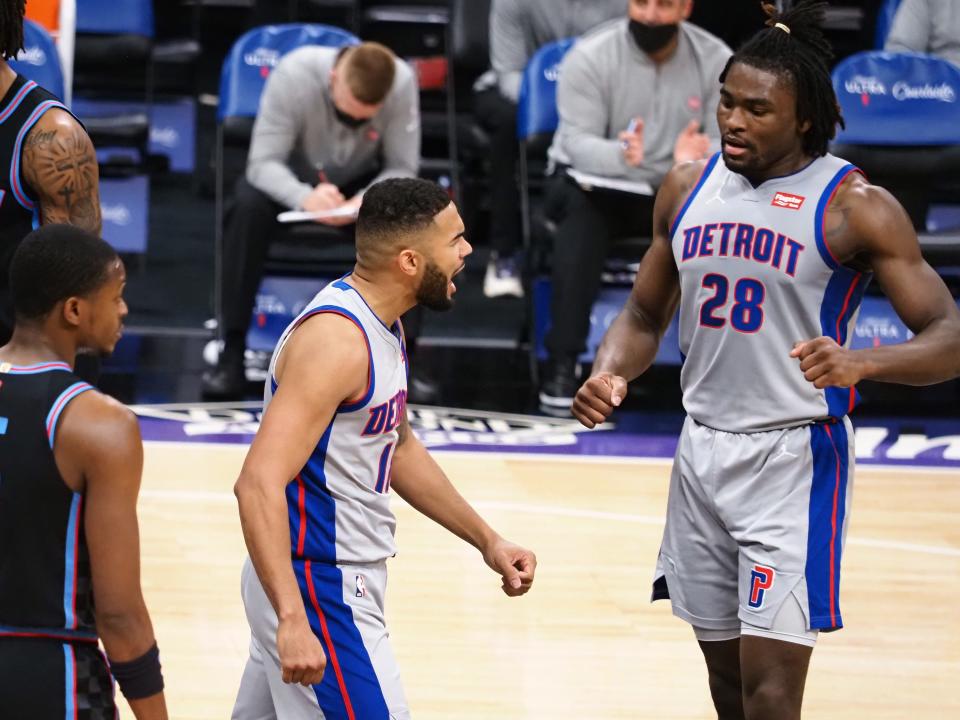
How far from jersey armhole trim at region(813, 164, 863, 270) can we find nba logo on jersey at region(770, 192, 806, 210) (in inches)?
1.6

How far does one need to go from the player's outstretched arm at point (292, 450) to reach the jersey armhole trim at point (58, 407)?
36 centimetres

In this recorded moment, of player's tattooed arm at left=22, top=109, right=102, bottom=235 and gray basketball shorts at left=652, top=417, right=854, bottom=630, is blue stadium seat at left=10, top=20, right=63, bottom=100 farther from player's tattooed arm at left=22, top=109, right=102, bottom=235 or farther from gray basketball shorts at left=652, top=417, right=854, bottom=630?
gray basketball shorts at left=652, top=417, right=854, bottom=630

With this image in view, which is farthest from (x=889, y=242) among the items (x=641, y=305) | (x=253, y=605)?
(x=253, y=605)

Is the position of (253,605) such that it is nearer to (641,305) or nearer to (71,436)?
(71,436)

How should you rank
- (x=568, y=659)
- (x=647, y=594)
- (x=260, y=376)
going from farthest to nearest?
(x=260, y=376) → (x=647, y=594) → (x=568, y=659)

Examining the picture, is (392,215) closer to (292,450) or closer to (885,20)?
(292,450)

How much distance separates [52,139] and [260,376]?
4013mm

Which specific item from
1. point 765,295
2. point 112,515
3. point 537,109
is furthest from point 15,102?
point 537,109

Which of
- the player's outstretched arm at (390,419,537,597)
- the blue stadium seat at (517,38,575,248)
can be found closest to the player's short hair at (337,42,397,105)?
the blue stadium seat at (517,38,575,248)

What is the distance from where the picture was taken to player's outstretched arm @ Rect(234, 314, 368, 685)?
8.23 ft

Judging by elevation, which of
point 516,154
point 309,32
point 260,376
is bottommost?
point 260,376

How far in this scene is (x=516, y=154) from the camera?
26.3 ft

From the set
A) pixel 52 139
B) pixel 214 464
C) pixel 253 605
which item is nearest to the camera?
pixel 253 605

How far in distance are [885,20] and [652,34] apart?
204 centimetres
